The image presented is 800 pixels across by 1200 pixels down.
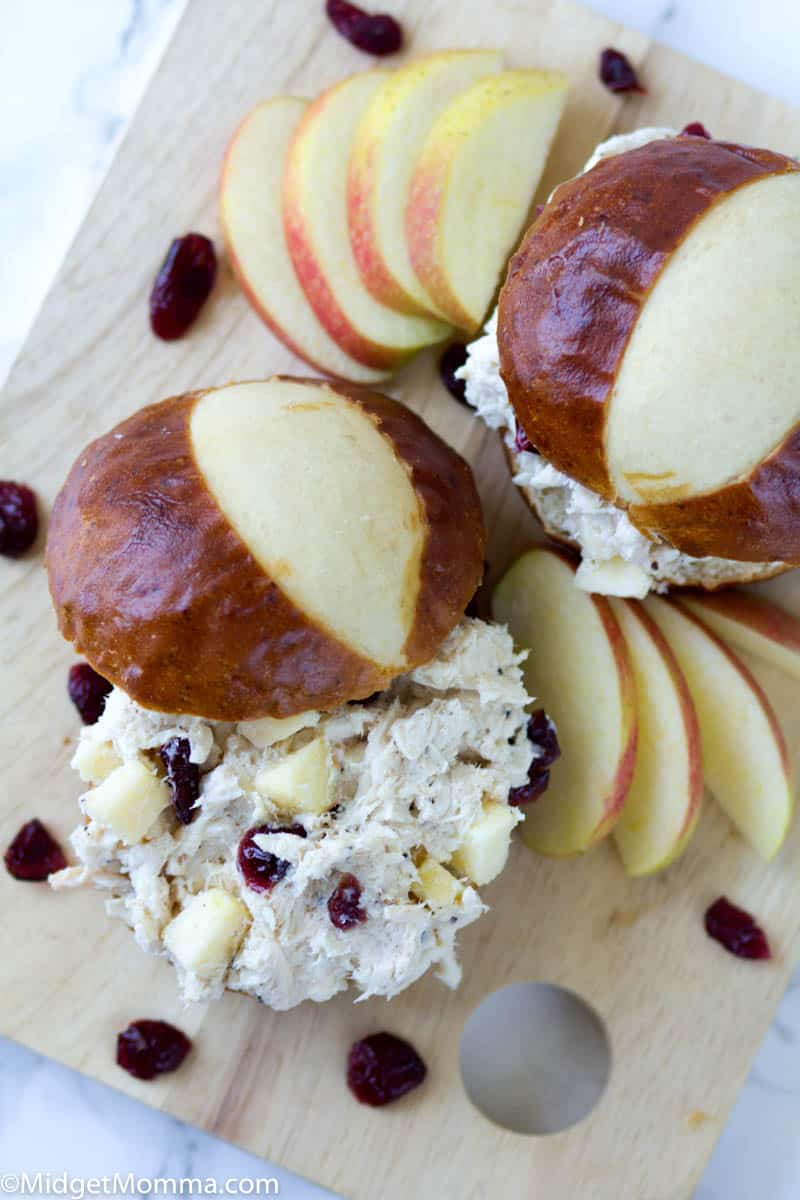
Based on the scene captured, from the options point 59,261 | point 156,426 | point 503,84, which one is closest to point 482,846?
point 156,426

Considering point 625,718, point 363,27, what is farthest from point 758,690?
point 363,27

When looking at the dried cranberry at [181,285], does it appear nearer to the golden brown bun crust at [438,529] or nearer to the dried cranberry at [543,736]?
the golden brown bun crust at [438,529]

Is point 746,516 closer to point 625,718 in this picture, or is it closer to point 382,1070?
point 625,718

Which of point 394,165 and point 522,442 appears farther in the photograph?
point 394,165

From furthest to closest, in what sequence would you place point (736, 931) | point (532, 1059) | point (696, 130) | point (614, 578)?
point (532, 1059)
point (736, 931)
point (696, 130)
point (614, 578)

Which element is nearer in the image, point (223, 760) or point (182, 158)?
point (223, 760)

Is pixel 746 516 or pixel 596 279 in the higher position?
pixel 596 279

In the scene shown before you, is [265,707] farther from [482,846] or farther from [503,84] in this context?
[503,84]
